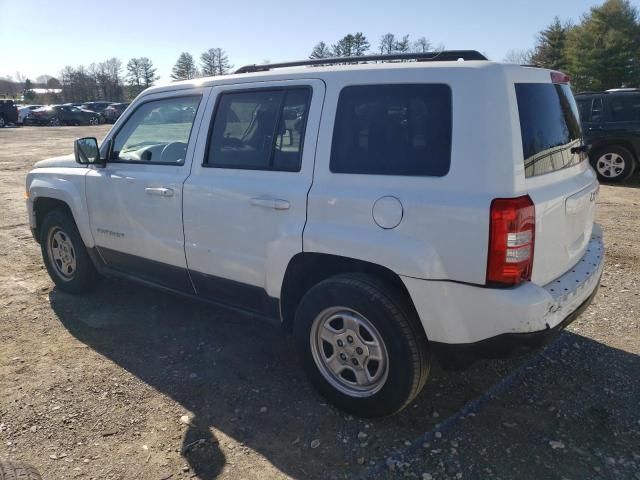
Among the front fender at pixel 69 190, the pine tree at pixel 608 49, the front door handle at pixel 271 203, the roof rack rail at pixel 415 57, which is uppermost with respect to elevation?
the pine tree at pixel 608 49

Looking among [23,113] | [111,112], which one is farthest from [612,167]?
[23,113]

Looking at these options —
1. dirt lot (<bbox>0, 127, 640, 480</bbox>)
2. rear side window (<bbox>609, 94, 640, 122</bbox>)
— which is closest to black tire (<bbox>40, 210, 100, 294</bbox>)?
dirt lot (<bbox>0, 127, 640, 480</bbox>)

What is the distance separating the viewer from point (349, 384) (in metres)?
3.06

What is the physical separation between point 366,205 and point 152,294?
3.06 meters

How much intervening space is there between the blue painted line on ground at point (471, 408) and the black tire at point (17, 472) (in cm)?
167

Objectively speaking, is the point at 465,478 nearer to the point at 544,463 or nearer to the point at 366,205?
the point at 544,463

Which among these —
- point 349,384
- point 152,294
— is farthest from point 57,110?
point 349,384

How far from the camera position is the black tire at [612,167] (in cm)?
1019

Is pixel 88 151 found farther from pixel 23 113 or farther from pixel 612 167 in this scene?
pixel 23 113

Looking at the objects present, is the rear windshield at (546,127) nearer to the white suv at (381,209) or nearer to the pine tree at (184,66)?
the white suv at (381,209)

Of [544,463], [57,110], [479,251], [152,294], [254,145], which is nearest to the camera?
[479,251]

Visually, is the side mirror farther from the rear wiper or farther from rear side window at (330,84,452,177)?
the rear wiper

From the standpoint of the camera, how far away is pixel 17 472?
8.62 ft

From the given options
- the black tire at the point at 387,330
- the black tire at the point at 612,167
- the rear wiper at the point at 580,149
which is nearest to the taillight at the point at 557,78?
the rear wiper at the point at 580,149
